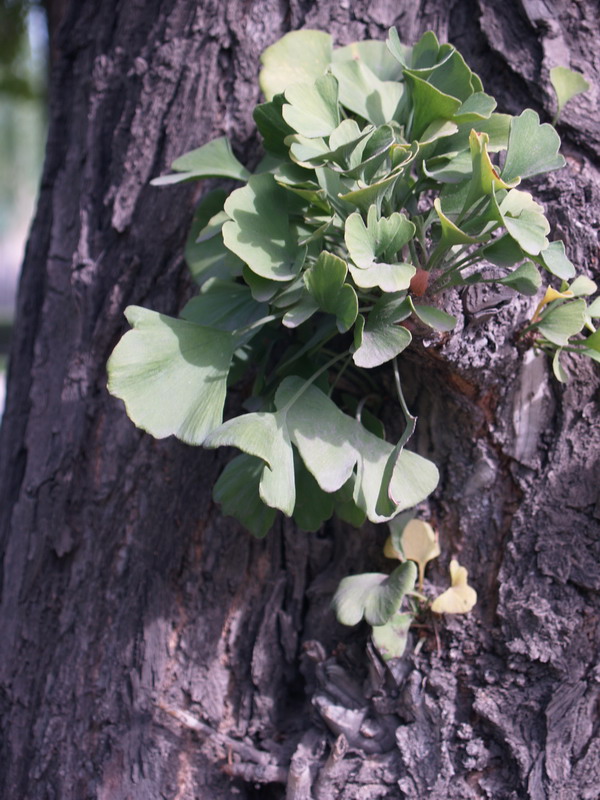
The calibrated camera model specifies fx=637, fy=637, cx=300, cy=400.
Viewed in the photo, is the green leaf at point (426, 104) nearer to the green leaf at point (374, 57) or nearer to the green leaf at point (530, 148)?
the green leaf at point (530, 148)

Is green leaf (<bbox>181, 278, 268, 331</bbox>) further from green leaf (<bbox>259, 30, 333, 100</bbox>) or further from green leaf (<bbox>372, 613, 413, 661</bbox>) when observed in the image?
green leaf (<bbox>372, 613, 413, 661</bbox>)

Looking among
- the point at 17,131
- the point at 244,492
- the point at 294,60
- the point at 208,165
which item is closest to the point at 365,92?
the point at 294,60

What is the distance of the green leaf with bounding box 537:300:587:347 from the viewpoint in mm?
750

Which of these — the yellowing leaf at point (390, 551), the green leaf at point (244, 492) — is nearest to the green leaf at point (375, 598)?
the yellowing leaf at point (390, 551)

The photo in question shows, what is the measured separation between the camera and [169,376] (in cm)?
72

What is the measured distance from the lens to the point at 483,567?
90 cm

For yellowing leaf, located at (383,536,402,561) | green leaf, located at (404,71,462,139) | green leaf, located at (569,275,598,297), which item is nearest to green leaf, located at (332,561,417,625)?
yellowing leaf, located at (383,536,402,561)

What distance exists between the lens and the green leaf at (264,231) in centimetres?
69

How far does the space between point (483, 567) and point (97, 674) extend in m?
0.60

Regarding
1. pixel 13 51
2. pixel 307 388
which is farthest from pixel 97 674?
pixel 13 51

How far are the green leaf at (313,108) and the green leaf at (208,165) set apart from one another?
148mm

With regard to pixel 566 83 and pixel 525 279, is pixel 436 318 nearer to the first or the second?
pixel 525 279

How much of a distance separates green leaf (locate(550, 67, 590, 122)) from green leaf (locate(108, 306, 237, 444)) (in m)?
0.55

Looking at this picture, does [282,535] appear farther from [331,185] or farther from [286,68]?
[286,68]
